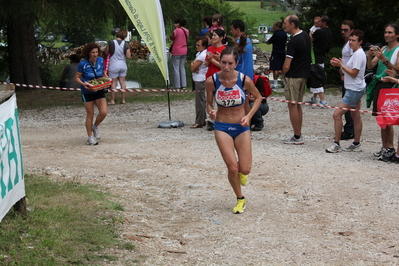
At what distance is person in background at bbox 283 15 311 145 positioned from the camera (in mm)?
10375

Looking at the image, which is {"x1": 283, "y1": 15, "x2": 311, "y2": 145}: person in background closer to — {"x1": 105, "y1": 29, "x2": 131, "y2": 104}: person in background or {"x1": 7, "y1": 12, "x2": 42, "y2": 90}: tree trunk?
{"x1": 105, "y1": 29, "x2": 131, "y2": 104}: person in background

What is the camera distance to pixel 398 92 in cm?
905

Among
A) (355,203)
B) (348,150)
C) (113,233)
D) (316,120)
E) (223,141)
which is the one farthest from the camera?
(316,120)

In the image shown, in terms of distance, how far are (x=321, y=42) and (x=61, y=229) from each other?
9.61 metres

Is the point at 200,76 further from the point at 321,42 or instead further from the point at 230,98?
the point at 230,98

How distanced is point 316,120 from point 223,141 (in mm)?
6950

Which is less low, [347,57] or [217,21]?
[217,21]

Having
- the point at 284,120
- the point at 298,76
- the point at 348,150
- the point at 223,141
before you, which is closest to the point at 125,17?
the point at 284,120

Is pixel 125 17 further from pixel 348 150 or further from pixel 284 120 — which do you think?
pixel 348 150

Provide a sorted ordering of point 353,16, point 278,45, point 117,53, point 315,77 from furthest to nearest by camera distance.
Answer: point 353,16 → point 278,45 → point 117,53 → point 315,77

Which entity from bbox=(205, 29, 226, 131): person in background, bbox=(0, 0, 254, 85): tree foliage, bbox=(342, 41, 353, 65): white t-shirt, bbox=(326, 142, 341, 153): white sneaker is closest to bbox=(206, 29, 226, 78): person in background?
bbox=(205, 29, 226, 131): person in background

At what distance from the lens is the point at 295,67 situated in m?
10.6

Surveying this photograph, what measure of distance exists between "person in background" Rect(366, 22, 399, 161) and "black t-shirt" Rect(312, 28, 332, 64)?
13.4ft

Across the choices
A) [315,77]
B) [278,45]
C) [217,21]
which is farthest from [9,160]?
[278,45]
